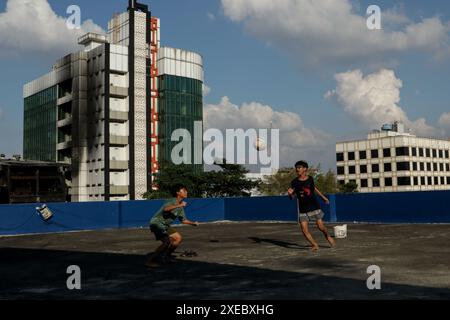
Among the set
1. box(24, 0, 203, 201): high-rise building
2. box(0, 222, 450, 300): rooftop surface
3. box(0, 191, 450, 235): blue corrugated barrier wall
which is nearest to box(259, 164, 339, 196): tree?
box(24, 0, 203, 201): high-rise building

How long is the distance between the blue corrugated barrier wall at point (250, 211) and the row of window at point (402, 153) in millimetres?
79892

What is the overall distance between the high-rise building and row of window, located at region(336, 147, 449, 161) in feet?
160

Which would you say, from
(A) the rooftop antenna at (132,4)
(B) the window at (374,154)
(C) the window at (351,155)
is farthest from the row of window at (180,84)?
(C) the window at (351,155)

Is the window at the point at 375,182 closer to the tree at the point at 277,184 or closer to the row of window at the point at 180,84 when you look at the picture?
the tree at the point at 277,184

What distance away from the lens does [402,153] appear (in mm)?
104188

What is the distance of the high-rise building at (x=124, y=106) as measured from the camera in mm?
67562

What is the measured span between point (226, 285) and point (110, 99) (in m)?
63.0

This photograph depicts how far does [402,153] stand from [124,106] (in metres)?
61.5

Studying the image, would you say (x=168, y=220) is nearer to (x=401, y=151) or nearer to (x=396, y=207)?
(x=396, y=207)

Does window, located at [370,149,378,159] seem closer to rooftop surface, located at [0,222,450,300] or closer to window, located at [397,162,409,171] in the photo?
window, located at [397,162,409,171]

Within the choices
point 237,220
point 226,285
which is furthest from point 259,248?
point 237,220

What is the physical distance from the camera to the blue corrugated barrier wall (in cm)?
2392

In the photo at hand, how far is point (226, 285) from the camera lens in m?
7.28
